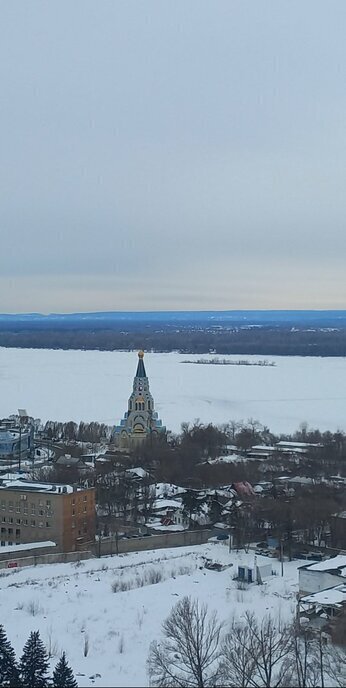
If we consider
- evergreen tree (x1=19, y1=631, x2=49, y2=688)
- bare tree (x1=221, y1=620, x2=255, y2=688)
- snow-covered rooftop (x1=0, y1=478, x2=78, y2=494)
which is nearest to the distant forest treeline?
snow-covered rooftop (x1=0, y1=478, x2=78, y2=494)

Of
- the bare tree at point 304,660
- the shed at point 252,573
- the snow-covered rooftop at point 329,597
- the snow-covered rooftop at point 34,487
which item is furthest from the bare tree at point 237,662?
the snow-covered rooftop at point 34,487

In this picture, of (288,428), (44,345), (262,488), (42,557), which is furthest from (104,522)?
(44,345)

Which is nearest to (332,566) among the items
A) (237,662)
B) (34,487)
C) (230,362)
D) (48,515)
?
(237,662)

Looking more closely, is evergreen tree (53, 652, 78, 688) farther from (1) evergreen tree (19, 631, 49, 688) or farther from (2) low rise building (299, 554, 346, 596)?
(2) low rise building (299, 554, 346, 596)

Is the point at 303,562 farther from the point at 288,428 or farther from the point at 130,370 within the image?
the point at 130,370

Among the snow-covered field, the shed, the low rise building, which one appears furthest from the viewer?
the shed

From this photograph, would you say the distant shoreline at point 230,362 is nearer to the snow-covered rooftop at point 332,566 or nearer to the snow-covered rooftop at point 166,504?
the snow-covered rooftop at point 166,504

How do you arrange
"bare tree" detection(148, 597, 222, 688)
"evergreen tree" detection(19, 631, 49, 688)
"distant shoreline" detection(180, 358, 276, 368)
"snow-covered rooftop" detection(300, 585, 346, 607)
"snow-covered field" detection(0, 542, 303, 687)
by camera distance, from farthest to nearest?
1. "distant shoreline" detection(180, 358, 276, 368)
2. "snow-covered rooftop" detection(300, 585, 346, 607)
3. "snow-covered field" detection(0, 542, 303, 687)
4. "bare tree" detection(148, 597, 222, 688)
5. "evergreen tree" detection(19, 631, 49, 688)
